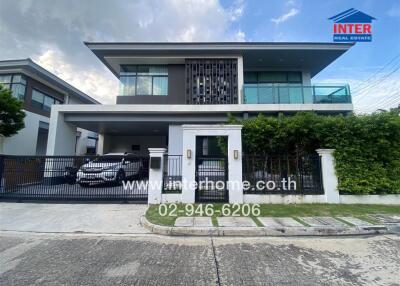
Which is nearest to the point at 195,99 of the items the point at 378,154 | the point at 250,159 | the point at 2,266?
the point at 250,159

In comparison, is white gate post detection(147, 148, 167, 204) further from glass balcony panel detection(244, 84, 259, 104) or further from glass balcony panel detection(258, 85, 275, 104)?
glass balcony panel detection(258, 85, 275, 104)

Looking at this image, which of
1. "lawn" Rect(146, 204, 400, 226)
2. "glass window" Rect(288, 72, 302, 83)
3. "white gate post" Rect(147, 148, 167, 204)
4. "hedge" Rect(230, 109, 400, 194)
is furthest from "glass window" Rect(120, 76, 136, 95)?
"glass window" Rect(288, 72, 302, 83)

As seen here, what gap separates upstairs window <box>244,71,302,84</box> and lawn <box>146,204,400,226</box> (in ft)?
33.6

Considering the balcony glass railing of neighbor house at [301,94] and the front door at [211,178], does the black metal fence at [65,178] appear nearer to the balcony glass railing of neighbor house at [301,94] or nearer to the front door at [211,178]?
the front door at [211,178]

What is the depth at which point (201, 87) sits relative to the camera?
13.0m

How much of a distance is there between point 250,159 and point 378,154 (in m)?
4.84

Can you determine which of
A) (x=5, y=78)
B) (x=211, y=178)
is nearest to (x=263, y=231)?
(x=211, y=178)

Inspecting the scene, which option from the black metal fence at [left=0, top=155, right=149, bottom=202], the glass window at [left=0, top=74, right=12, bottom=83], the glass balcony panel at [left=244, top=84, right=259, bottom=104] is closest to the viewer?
the black metal fence at [left=0, top=155, right=149, bottom=202]

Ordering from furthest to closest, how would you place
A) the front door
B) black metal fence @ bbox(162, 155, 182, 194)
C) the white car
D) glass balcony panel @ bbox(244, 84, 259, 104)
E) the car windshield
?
glass balcony panel @ bbox(244, 84, 259, 104)
the white car
the car windshield
black metal fence @ bbox(162, 155, 182, 194)
the front door

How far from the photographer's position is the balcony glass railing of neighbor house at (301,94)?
11.5m

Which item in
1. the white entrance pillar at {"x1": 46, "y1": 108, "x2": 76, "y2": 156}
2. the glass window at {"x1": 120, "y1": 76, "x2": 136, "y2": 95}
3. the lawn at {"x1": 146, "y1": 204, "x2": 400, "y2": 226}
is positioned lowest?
the lawn at {"x1": 146, "y1": 204, "x2": 400, "y2": 226}

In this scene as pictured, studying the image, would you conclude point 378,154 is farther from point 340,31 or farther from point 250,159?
point 340,31

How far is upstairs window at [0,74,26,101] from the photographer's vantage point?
48.0ft

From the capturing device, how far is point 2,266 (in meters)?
3.23
